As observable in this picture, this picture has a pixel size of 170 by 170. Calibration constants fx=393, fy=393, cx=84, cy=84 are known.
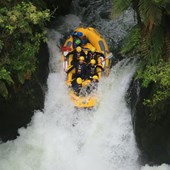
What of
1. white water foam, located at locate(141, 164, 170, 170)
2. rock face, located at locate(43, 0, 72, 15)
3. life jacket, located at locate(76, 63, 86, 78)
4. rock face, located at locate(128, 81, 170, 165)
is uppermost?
rock face, located at locate(43, 0, 72, 15)

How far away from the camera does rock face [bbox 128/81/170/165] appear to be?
8023mm

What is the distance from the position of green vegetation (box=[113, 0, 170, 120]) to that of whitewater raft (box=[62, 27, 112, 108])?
2.21 meters

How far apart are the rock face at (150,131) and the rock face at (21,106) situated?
242cm

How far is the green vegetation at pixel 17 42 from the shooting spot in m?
8.10

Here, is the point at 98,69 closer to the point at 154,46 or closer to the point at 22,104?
the point at 22,104

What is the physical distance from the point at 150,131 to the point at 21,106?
10.1 ft

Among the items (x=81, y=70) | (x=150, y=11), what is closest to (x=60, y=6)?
(x=81, y=70)

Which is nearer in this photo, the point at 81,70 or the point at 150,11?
the point at 150,11

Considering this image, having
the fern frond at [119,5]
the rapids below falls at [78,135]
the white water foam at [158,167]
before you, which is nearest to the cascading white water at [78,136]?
the rapids below falls at [78,135]

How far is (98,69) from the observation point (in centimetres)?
1051

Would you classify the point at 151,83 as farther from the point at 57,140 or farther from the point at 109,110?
the point at 57,140

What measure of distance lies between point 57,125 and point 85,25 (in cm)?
375

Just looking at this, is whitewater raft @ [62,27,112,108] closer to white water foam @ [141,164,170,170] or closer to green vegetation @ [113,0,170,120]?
white water foam @ [141,164,170,170]

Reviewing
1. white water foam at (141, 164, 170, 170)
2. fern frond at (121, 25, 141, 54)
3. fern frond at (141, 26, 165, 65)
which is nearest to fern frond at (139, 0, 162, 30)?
fern frond at (141, 26, 165, 65)
